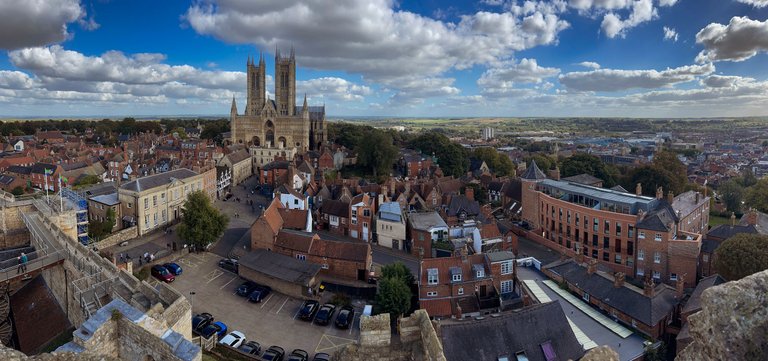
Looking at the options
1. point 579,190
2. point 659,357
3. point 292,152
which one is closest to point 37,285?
point 659,357

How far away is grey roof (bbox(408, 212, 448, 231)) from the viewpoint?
38344 millimetres

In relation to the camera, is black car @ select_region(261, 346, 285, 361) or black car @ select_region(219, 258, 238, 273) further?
black car @ select_region(219, 258, 238, 273)

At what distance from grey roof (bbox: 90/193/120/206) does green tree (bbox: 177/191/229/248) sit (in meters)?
8.15

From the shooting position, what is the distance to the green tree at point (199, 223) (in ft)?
115

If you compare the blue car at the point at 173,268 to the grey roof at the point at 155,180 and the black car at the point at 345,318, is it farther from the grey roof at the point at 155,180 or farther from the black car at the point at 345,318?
Answer: the black car at the point at 345,318

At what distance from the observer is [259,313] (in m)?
27.2

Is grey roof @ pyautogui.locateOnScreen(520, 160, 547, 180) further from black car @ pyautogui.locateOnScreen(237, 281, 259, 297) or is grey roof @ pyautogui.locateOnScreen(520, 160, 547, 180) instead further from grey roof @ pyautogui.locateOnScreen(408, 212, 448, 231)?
black car @ pyautogui.locateOnScreen(237, 281, 259, 297)

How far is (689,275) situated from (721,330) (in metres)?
32.7

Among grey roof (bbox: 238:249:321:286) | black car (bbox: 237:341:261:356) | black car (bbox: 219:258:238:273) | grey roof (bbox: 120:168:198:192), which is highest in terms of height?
grey roof (bbox: 120:168:198:192)

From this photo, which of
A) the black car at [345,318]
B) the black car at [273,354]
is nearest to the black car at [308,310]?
the black car at [345,318]

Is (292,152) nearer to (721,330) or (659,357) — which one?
(659,357)

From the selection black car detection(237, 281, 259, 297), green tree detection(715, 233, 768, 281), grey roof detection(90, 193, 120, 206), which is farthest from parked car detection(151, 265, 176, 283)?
green tree detection(715, 233, 768, 281)

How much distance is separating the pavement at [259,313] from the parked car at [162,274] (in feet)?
1.53

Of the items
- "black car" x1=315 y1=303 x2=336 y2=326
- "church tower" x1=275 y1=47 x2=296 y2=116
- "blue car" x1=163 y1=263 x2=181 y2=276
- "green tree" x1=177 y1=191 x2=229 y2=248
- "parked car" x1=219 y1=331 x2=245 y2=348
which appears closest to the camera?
"parked car" x1=219 y1=331 x2=245 y2=348
